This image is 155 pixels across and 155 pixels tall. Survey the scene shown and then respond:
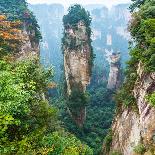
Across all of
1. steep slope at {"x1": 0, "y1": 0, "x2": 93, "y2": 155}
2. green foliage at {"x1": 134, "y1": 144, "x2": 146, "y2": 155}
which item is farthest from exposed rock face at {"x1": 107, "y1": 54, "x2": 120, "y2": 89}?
green foliage at {"x1": 134, "y1": 144, "x2": 146, "y2": 155}

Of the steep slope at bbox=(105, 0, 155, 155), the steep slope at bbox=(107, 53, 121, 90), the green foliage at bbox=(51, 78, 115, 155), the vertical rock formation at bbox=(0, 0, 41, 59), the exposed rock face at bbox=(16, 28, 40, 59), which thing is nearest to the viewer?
the steep slope at bbox=(105, 0, 155, 155)

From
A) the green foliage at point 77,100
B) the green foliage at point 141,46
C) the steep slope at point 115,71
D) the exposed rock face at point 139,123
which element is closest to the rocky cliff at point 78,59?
the green foliage at point 77,100

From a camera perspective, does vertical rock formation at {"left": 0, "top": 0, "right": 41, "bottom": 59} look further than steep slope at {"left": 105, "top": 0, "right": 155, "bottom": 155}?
Yes

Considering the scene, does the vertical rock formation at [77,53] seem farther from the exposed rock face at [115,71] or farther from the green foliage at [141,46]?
the green foliage at [141,46]

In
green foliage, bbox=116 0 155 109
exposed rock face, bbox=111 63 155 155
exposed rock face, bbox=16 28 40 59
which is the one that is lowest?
exposed rock face, bbox=111 63 155 155

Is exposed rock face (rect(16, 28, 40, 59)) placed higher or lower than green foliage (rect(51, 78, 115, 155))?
higher

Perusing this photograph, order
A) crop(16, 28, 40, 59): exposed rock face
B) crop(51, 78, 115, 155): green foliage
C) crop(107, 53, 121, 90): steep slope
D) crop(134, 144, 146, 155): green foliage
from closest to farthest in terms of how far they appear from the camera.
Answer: crop(134, 144, 146, 155): green foliage → crop(16, 28, 40, 59): exposed rock face → crop(51, 78, 115, 155): green foliage → crop(107, 53, 121, 90): steep slope

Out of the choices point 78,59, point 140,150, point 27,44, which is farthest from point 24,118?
point 78,59

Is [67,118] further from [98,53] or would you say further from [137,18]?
[98,53]

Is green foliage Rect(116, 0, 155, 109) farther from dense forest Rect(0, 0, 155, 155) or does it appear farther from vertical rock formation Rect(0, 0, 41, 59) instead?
vertical rock formation Rect(0, 0, 41, 59)

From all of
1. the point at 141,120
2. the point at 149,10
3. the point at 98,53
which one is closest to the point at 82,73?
the point at 149,10
